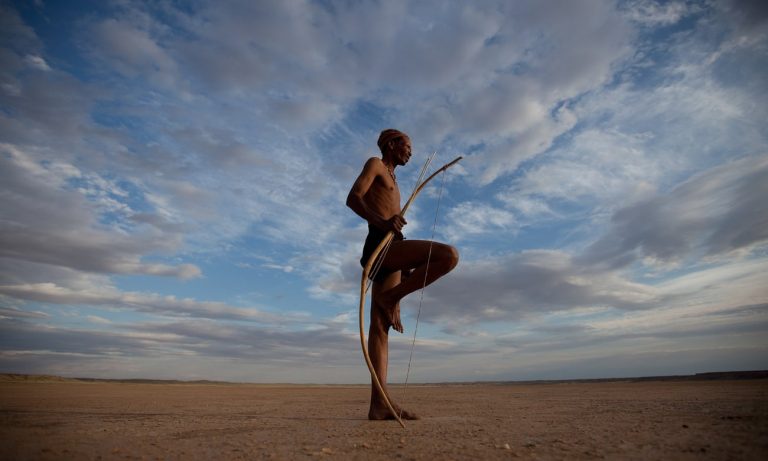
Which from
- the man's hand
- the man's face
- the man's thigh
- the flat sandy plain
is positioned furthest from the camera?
the man's face

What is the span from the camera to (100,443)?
8.77 feet

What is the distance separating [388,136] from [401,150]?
0.78 feet

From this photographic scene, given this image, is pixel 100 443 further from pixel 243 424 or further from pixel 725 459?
pixel 725 459

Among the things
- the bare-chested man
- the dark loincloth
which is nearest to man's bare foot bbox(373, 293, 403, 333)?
the bare-chested man

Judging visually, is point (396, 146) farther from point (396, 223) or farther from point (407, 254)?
point (407, 254)

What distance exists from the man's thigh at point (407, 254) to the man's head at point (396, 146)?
113cm

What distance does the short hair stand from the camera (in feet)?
16.1

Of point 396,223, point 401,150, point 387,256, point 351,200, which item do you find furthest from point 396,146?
point 387,256

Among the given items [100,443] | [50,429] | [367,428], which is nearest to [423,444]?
[367,428]

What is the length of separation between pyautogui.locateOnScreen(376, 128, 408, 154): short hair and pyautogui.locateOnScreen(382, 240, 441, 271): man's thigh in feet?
4.26

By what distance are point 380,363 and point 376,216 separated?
1.54m

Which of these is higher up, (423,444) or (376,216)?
(376,216)

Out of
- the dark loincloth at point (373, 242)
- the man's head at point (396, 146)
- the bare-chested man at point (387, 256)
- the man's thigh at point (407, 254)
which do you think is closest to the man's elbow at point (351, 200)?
the bare-chested man at point (387, 256)

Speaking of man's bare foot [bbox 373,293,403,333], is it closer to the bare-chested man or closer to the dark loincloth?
the bare-chested man
